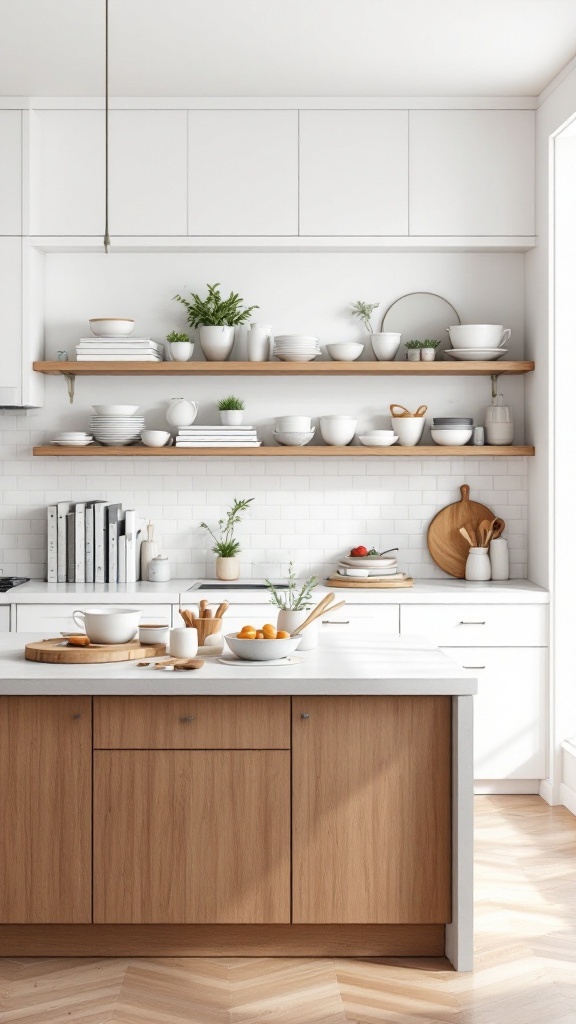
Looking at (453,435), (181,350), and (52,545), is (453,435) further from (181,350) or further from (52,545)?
(52,545)

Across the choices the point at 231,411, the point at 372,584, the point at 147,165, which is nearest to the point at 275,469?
the point at 231,411

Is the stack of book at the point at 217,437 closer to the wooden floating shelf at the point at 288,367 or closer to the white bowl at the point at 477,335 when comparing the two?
the wooden floating shelf at the point at 288,367

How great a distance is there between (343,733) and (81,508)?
8.47 feet

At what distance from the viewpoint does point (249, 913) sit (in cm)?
303

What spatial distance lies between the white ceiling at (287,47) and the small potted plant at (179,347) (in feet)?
3.82

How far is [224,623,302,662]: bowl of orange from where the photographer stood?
312 cm

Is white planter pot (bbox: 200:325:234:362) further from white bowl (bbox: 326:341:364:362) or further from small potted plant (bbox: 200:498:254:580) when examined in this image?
small potted plant (bbox: 200:498:254:580)

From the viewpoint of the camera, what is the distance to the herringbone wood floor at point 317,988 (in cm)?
279

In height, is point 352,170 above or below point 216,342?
above

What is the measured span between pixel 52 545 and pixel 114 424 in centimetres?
69

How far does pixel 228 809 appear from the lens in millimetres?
3029

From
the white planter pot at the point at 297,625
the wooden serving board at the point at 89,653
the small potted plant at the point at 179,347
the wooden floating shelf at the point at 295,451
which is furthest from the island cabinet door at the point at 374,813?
the small potted plant at the point at 179,347

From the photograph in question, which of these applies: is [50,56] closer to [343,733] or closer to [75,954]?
[343,733]

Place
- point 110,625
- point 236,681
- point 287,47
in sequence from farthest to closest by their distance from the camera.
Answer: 1. point 287,47
2. point 110,625
3. point 236,681
